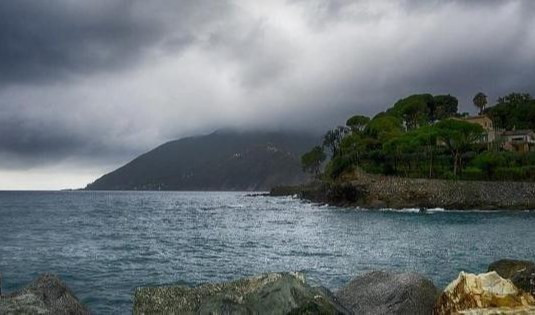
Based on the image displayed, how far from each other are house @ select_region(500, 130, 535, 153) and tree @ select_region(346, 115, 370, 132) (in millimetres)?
52816

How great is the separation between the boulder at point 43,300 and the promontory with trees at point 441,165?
9990cm

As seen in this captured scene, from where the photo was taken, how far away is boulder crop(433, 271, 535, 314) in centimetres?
854

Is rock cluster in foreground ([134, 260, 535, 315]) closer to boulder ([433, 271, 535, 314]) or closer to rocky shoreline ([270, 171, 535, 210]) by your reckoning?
boulder ([433, 271, 535, 314])

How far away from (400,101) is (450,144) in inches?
2725

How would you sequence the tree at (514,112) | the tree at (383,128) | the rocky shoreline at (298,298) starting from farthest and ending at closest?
1. the tree at (514,112)
2. the tree at (383,128)
3. the rocky shoreline at (298,298)

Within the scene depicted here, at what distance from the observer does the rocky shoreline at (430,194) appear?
10375 cm

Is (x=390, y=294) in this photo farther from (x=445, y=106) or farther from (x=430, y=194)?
(x=445, y=106)

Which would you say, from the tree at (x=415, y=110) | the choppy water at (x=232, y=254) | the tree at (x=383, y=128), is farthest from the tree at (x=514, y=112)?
the choppy water at (x=232, y=254)

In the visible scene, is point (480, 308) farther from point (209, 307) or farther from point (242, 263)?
point (242, 263)

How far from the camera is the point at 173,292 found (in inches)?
374

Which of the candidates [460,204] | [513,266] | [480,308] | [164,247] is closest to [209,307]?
[480,308]

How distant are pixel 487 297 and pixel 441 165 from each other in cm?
12604

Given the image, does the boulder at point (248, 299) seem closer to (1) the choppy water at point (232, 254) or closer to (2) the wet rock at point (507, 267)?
(2) the wet rock at point (507, 267)

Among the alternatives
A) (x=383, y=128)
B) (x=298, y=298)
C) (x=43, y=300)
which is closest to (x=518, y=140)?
(x=383, y=128)
